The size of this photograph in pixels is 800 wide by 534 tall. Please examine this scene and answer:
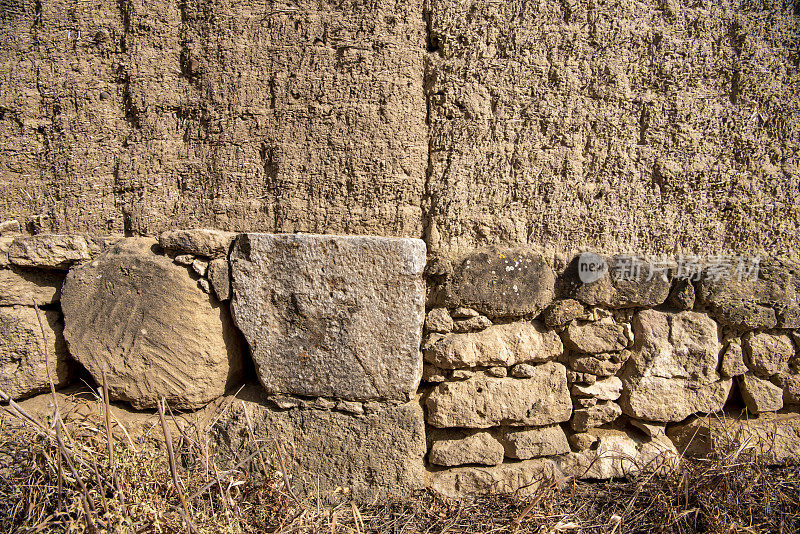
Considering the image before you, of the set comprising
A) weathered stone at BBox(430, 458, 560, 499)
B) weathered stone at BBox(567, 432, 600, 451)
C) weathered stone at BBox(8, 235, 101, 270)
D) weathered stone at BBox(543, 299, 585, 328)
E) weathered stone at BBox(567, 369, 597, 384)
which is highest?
weathered stone at BBox(8, 235, 101, 270)

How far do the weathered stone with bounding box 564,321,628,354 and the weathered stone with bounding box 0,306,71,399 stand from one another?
1938 millimetres

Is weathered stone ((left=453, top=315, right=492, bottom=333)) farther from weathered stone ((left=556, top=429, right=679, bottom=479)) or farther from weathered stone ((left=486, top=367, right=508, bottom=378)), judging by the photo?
weathered stone ((left=556, top=429, right=679, bottom=479))

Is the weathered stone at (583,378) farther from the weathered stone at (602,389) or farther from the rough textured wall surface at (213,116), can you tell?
the rough textured wall surface at (213,116)

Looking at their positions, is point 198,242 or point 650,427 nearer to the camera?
point 198,242

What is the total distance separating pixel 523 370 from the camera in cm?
164

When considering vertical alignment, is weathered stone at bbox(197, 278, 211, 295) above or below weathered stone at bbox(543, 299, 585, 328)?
above

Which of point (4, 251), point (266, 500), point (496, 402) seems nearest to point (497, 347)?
point (496, 402)

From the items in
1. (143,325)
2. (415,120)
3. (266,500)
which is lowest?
(266,500)

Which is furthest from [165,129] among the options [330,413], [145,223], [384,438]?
[384,438]

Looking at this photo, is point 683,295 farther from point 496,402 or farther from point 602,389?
point 496,402

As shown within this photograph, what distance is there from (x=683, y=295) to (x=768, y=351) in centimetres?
41

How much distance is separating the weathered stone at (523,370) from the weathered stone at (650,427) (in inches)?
18.6

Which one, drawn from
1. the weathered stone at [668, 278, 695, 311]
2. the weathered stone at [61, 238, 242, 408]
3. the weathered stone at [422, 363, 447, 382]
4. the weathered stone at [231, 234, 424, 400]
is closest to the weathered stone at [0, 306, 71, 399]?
the weathered stone at [61, 238, 242, 408]

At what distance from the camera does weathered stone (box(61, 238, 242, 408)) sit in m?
1.60
